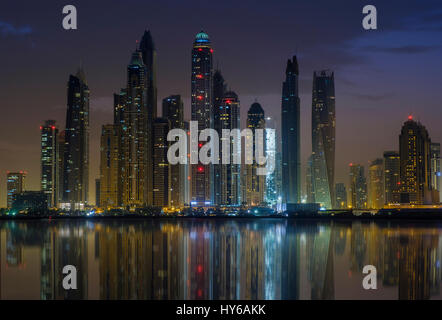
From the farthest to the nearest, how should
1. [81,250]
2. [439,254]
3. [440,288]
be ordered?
[81,250] → [439,254] → [440,288]

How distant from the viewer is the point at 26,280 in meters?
28.2

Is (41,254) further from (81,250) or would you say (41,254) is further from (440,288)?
(440,288)

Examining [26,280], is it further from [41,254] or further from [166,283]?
[41,254]

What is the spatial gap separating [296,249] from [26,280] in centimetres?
2429

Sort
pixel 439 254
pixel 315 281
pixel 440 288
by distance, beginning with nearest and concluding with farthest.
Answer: pixel 440 288 → pixel 315 281 → pixel 439 254
